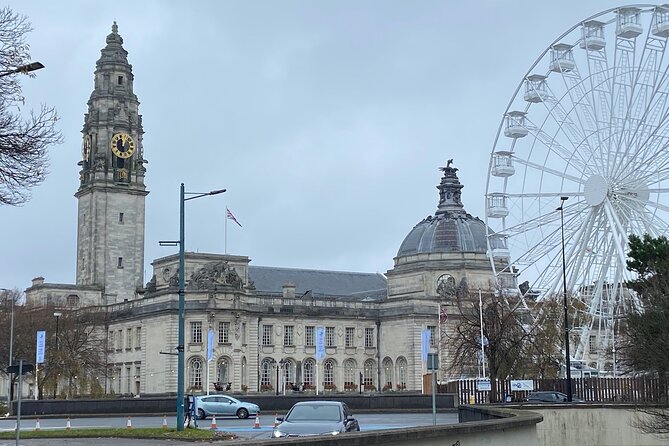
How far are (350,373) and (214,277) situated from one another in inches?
886

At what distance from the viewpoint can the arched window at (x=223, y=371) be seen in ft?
391

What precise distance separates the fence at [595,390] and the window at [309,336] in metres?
62.4

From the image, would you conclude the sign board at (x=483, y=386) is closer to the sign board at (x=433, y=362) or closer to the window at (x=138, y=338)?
the sign board at (x=433, y=362)

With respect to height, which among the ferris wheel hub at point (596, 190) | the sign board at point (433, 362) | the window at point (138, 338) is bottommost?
the sign board at point (433, 362)

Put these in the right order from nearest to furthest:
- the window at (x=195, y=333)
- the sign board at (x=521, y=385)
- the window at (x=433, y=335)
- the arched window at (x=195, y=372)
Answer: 1. the sign board at (x=521, y=385)
2. the arched window at (x=195, y=372)
3. the window at (x=195, y=333)
4. the window at (x=433, y=335)

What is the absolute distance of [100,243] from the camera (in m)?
141

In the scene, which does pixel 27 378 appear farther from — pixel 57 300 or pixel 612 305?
pixel 612 305

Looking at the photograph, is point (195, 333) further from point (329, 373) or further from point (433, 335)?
point (433, 335)

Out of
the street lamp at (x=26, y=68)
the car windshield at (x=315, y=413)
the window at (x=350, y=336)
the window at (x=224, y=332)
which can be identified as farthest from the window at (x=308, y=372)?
the street lamp at (x=26, y=68)

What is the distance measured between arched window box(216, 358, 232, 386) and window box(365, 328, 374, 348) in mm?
22117

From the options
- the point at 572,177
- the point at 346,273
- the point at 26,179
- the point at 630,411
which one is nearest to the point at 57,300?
the point at 346,273

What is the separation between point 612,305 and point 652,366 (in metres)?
24.5

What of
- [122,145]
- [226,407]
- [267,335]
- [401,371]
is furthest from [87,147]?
[226,407]

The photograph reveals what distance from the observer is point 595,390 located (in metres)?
61.0
